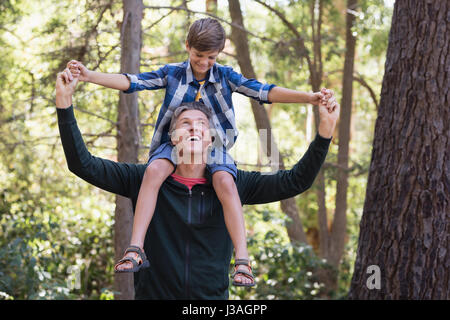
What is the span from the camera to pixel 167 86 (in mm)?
2854

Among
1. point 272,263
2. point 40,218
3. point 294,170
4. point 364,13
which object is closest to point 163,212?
point 294,170

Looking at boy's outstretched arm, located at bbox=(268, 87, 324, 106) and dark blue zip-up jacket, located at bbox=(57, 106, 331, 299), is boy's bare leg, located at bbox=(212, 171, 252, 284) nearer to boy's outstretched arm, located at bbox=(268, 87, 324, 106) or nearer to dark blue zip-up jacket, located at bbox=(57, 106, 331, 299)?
dark blue zip-up jacket, located at bbox=(57, 106, 331, 299)

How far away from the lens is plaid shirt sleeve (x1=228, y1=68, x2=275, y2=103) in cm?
276

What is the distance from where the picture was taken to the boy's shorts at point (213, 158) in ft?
8.61

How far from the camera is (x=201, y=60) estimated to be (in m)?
2.74

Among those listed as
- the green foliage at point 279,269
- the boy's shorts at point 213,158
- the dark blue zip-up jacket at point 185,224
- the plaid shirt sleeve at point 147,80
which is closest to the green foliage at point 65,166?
the green foliage at point 279,269

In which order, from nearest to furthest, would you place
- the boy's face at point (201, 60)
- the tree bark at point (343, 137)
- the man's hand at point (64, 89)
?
the man's hand at point (64, 89), the boy's face at point (201, 60), the tree bark at point (343, 137)

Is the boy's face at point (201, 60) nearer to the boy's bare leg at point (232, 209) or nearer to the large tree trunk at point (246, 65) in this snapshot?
the boy's bare leg at point (232, 209)

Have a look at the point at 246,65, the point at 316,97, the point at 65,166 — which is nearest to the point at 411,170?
the point at 316,97

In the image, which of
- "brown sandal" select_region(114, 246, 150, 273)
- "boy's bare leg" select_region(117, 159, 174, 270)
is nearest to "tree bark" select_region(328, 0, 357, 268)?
"boy's bare leg" select_region(117, 159, 174, 270)

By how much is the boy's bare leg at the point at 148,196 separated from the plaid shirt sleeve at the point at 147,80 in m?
0.38

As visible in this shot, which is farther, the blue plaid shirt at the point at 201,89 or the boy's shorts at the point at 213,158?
the blue plaid shirt at the point at 201,89

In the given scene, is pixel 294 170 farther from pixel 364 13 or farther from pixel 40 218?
pixel 364 13

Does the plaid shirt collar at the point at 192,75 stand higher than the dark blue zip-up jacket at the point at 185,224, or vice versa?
the plaid shirt collar at the point at 192,75
